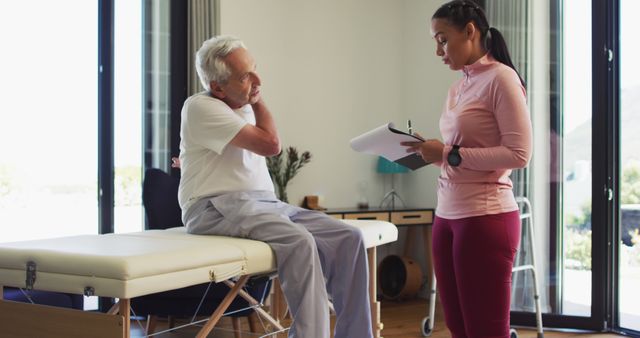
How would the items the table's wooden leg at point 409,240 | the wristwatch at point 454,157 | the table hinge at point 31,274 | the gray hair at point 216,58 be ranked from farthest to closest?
1. the table's wooden leg at point 409,240
2. the gray hair at point 216,58
3. the wristwatch at point 454,157
4. the table hinge at point 31,274

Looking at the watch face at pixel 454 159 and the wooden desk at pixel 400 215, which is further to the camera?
the wooden desk at pixel 400 215

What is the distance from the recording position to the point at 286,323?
387 cm

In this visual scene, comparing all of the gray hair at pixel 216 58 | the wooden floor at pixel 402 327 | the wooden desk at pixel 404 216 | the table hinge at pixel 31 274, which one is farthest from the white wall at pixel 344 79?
the table hinge at pixel 31 274

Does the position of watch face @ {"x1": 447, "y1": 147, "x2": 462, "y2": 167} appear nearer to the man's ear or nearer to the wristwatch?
the wristwatch

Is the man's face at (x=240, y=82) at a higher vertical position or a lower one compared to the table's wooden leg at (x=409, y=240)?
higher

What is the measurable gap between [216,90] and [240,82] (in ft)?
0.29

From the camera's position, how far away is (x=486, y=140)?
1788 millimetres

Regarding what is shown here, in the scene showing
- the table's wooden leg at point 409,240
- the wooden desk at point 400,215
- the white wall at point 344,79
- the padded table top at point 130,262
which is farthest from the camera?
the table's wooden leg at point 409,240

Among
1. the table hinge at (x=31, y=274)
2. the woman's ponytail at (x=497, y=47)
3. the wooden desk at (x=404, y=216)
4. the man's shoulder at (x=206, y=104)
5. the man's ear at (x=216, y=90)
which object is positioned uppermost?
the woman's ponytail at (x=497, y=47)

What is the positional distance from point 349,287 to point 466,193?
540mm

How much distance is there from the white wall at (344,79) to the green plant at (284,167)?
4.2 inches

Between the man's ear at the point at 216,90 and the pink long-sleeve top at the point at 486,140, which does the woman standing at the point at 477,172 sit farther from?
the man's ear at the point at 216,90

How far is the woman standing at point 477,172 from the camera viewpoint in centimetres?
172

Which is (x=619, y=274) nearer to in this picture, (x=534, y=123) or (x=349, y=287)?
(x=534, y=123)
